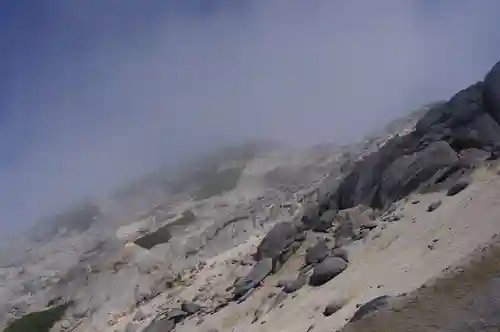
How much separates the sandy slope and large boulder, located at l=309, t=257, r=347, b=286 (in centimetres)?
41

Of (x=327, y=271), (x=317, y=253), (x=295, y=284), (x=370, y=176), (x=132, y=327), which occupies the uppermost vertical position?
(x=370, y=176)

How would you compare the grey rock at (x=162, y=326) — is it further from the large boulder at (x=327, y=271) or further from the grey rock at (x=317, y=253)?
the large boulder at (x=327, y=271)

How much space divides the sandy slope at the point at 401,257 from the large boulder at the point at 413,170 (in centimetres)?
156

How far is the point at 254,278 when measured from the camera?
31.8 m

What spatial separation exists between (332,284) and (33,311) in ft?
196

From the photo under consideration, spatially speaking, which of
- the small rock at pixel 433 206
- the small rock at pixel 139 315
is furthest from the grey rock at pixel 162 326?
the small rock at pixel 433 206

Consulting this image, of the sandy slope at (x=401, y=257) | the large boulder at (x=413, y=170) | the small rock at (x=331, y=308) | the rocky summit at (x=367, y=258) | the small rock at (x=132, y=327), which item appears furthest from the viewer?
the small rock at (x=132, y=327)

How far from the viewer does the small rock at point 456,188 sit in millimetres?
24641

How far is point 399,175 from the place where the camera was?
29.9m

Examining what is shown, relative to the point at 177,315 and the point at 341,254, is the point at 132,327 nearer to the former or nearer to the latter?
the point at 177,315

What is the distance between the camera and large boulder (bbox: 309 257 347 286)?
24.4m

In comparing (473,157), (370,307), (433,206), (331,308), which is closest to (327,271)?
(331,308)

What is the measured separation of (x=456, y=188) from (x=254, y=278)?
12280mm

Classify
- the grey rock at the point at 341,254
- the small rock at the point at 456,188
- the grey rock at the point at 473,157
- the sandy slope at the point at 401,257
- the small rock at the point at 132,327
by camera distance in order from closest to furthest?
the sandy slope at the point at 401,257 → the small rock at the point at 456,188 → the grey rock at the point at 341,254 → the grey rock at the point at 473,157 → the small rock at the point at 132,327
